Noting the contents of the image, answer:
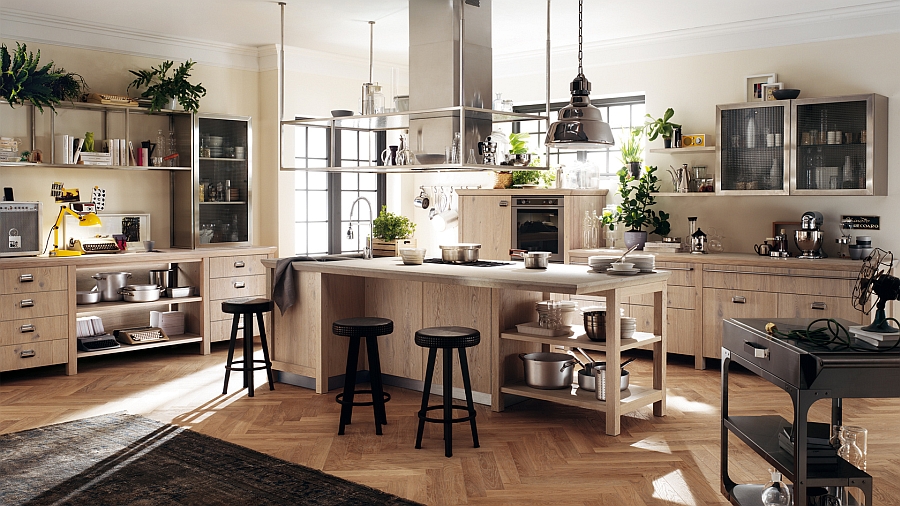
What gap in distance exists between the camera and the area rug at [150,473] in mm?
3648

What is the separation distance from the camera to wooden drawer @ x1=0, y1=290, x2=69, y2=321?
586 centimetres

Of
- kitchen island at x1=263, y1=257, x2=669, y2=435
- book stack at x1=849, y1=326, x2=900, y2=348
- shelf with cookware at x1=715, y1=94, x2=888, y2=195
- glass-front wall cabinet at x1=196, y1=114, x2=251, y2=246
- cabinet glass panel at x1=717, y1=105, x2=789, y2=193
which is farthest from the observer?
glass-front wall cabinet at x1=196, y1=114, x2=251, y2=246

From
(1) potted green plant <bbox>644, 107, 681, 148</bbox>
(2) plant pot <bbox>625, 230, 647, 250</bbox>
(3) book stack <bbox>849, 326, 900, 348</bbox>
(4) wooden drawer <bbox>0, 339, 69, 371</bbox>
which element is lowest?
(4) wooden drawer <bbox>0, 339, 69, 371</bbox>

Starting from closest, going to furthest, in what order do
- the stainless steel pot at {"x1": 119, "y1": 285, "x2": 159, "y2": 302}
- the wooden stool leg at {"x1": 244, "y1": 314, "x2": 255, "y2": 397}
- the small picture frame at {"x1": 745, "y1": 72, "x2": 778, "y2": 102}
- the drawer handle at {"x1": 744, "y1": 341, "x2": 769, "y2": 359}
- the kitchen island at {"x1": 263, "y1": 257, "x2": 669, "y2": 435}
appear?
the drawer handle at {"x1": 744, "y1": 341, "x2": 769, "y2": 359}
the kitchen island at {"x1": 263, "y1": 257, "x2": 669, "y2": 435}
the wooden stool leg at {"x1": 244, "y1": 314, "x2": 255, "y2": 397}
the small picture frame at {"x1": 745, "y1": 72, "x2": 778, "y2": 102}
the stainless steel pot at {"x1": 119, "y1": 285, "x2": 159, "y2": 302}

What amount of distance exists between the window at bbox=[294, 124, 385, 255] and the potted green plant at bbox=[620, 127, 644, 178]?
2.40 meters

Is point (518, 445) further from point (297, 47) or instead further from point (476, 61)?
point (297, 47)

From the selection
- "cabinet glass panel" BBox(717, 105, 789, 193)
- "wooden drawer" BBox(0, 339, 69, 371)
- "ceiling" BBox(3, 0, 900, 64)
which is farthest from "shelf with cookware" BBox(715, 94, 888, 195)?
"wooden drawer" BBox(0, 339, 69, 371)

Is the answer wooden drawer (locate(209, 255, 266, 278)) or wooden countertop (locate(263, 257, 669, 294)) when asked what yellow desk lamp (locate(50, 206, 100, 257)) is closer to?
wooden drawer (locate(209, 255, 266, 278))

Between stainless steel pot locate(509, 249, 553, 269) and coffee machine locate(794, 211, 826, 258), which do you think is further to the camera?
coffee machine locate(794, 211, 826, 258)

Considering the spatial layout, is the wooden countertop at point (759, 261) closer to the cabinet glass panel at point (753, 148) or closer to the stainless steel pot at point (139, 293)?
the cabinet glass panel at point (753, 148)

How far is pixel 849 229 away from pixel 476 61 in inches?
122

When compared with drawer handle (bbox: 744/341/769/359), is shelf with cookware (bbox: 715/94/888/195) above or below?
above

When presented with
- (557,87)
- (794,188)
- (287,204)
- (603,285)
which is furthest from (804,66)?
(287,204)

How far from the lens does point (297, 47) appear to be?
7.80m
